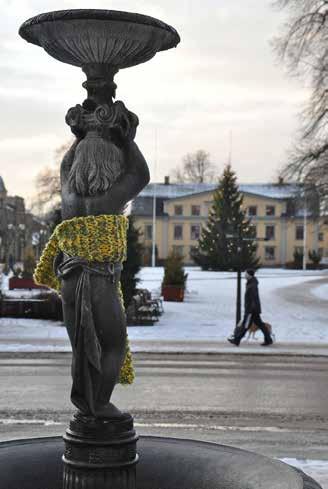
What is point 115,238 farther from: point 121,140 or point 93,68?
point 93,68

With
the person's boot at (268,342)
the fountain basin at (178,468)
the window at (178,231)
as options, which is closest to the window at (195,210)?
the window at (178,231)

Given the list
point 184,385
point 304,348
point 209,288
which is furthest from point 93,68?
point 209,288

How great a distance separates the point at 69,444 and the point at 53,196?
75.3 meters

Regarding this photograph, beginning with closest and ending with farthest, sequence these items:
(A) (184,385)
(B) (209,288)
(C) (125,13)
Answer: (C) (125,13) → (A) (184,385) → (B) (209,288)

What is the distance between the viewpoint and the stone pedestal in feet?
21.0

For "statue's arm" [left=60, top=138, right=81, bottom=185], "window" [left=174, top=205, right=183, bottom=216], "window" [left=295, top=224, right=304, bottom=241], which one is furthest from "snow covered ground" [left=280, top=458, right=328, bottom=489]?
"window" [left=174, top=205, right=183, bottom=216]

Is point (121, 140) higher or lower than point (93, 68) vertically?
lower

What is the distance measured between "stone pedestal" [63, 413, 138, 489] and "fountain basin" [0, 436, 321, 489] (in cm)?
59

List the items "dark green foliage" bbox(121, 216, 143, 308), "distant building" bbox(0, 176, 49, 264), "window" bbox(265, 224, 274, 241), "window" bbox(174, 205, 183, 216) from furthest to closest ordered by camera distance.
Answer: "window" bbox(174, 205, 183, 216)
"window" bbox(265, 224, 274, 241)
"distant building" bbox(0, 176, 49, 264)
"dark green foliage" bbox(121, 216, 143, 308)

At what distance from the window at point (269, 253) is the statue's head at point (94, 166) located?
105051 mm

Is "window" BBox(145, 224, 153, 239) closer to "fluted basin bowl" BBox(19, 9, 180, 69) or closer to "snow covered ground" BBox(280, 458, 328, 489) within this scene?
"snow covered ground" BBox(280, 458, 328, 489)

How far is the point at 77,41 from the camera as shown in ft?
21.5

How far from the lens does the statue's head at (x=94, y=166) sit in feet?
21.4

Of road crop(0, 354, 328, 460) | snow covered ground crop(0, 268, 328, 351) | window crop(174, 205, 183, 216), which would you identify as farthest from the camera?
window crop(174, 205, 183, 216)
